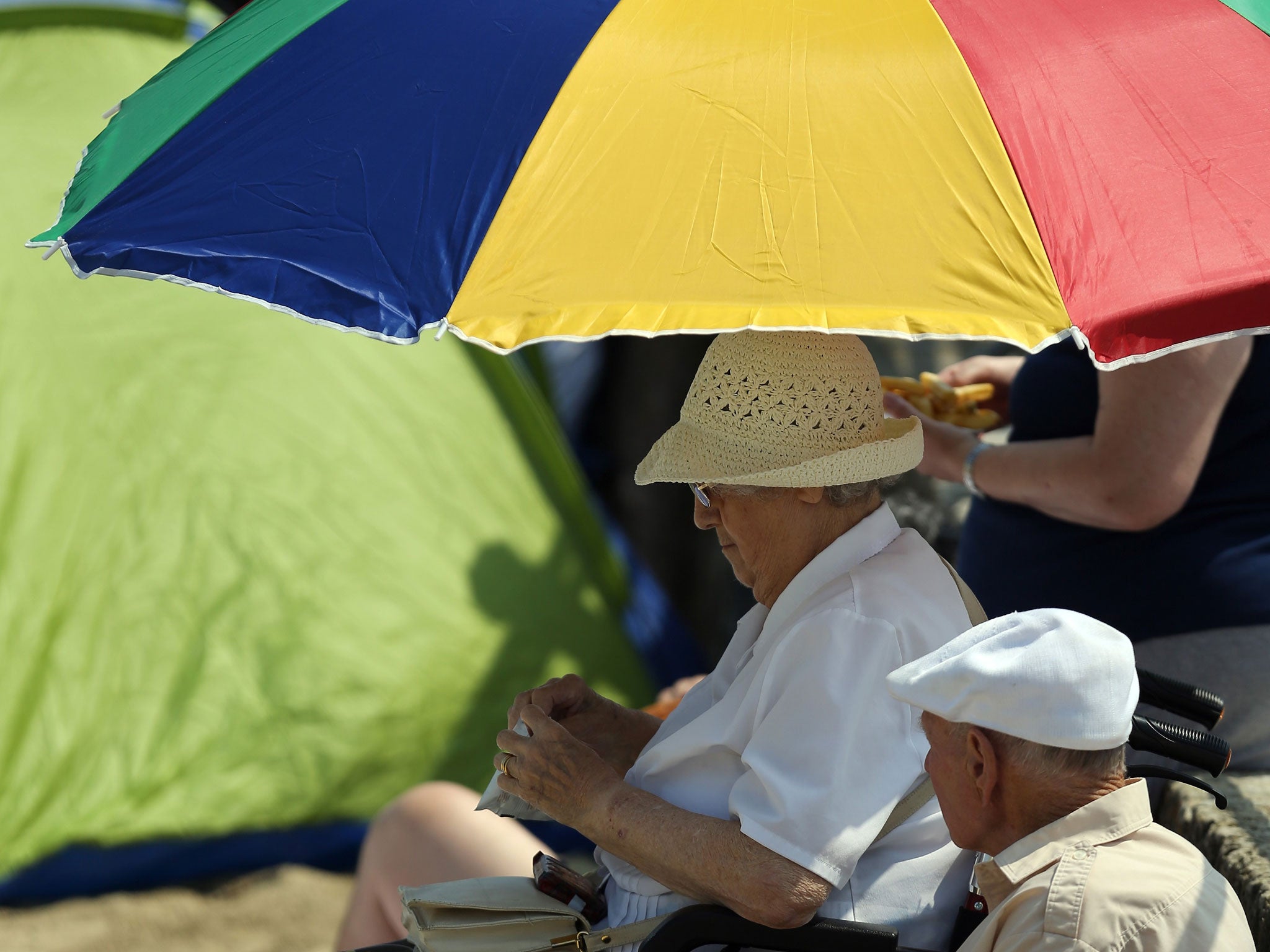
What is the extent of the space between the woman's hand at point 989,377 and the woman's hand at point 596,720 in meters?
0.91

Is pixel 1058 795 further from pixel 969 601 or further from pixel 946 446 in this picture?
pixel 946 446

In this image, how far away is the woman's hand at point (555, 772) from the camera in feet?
4.81

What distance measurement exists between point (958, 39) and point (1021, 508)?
987mm

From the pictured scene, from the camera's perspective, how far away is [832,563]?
147 cm

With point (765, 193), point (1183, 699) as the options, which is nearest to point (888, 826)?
point (1183, 699)

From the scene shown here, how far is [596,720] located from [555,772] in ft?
0.91

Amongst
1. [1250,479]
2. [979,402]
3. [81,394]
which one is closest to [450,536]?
[81,394]

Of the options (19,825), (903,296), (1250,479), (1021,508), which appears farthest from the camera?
(19,825)

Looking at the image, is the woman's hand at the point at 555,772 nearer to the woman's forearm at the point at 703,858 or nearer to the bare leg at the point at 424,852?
the woman's forearm at the point at 703,858

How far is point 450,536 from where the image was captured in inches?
130

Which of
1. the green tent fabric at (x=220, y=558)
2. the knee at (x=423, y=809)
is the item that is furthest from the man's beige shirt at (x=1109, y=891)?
the green tent fabric at (x=220, y=558)

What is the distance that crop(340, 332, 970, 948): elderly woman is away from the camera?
1.32 m

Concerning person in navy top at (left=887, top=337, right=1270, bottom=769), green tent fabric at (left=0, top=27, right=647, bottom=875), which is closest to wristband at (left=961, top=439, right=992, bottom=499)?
person in navy top at (left=887, top=337, right=1270, bottom=769)

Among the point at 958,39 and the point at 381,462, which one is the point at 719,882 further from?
the point at 381,462
